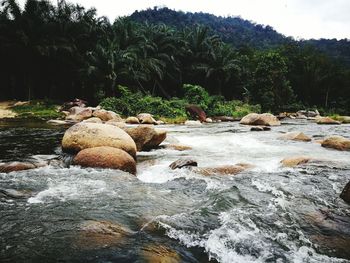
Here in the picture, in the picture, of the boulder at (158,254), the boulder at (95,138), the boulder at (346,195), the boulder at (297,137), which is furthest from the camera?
the boulder at (297,137)

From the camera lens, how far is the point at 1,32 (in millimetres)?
28922

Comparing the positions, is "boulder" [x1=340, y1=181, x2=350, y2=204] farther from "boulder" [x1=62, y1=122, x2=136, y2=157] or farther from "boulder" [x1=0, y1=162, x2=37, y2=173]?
"boulder" [x1=0, y1=162, x2=37, y2=173]

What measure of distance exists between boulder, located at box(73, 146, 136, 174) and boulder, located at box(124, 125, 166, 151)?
2742 mm

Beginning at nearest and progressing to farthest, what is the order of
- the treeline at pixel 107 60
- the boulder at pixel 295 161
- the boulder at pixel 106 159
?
the boulder at pixel 106 159
the boulder at pixel 295 161
the treeline at pixel 107 60

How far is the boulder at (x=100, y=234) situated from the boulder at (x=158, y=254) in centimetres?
33

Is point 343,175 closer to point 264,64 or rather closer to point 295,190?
point 295,190

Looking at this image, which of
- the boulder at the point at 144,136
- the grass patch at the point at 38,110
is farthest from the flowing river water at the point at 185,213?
the grass patch at the point at 38,110

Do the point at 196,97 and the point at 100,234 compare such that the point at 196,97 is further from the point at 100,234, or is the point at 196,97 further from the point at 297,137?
the point at 100,234

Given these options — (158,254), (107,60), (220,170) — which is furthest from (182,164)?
(107,60)

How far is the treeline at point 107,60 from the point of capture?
97.4 ft

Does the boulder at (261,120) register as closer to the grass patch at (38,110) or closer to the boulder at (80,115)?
the boulder at (80,115)

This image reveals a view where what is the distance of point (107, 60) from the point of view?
3022 cm

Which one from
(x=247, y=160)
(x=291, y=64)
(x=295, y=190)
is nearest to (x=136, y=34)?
(x=291, y=64)

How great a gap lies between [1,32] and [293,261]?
3113 centimetres
